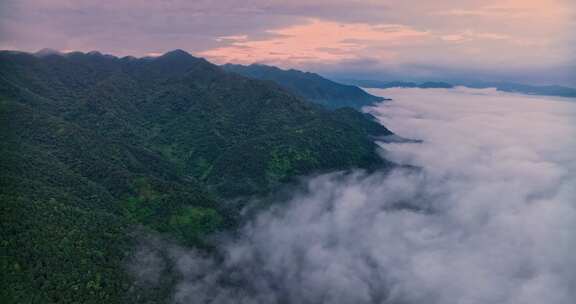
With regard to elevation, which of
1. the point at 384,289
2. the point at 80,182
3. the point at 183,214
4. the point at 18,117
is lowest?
the point at 384,289

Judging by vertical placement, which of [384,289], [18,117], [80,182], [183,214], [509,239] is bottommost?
[384,289]

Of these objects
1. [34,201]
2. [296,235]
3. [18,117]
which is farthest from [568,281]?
[18,117]

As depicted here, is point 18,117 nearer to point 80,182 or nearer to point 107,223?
point 80,182

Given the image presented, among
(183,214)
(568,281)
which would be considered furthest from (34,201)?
(568,281)

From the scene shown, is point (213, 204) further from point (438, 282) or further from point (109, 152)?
point (438, 282)

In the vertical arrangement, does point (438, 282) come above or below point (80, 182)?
below

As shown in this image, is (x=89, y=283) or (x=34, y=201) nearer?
(x=89, y=283)

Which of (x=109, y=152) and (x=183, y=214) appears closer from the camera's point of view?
(x=183, y=214)

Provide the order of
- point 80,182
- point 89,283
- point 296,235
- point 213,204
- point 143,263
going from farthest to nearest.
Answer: point 296,235
point 213,204
point 80,182
point 143,263
point 89,283

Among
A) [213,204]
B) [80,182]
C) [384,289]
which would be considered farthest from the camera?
[213,204]
